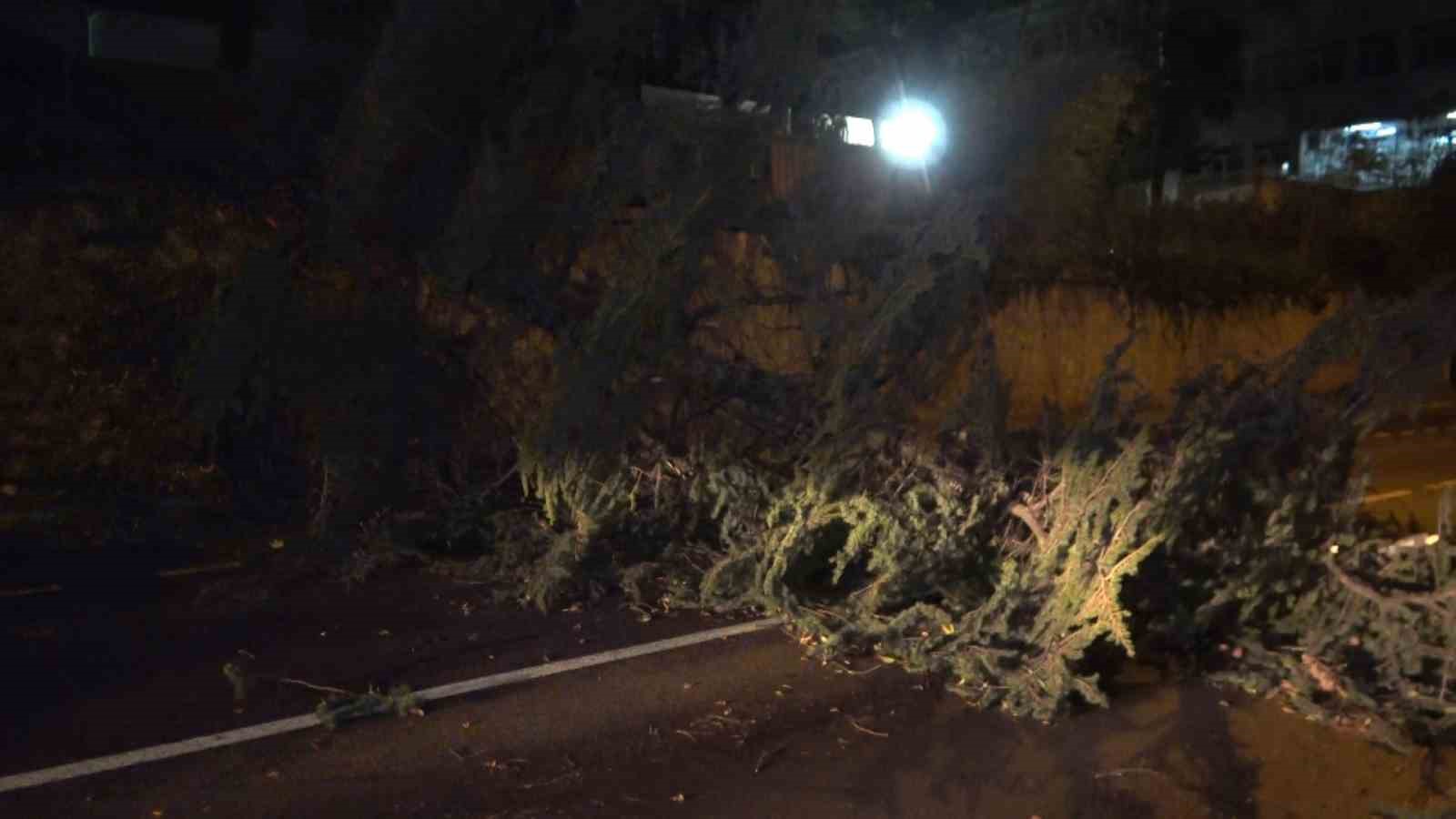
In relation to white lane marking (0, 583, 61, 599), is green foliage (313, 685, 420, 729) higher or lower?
higher

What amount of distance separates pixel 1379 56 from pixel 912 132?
3884 cm

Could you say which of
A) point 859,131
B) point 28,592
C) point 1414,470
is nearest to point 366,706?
point 28,592

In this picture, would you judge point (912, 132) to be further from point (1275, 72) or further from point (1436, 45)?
point (1275, 72)

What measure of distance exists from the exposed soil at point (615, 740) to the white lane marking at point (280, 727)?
0.27 feet

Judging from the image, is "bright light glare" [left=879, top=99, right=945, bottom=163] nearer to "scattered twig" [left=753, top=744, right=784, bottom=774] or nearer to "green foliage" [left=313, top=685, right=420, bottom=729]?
"scattered twig" [left=753, top=744, right=784, bottom=774]

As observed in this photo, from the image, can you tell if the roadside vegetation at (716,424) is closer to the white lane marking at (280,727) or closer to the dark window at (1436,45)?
the white lane marking at (280,727)

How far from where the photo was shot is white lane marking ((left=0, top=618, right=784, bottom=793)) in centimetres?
512

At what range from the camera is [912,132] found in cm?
1525

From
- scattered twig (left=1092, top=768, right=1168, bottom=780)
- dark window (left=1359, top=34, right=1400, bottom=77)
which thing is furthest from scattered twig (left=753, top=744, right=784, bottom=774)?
dark window (left=1359, top=34, right=1400, bottom=77)

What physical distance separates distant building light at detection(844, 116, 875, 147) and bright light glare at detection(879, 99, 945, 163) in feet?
0.61

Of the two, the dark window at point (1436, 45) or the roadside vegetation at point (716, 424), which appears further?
the dark window at point (1436, 45)

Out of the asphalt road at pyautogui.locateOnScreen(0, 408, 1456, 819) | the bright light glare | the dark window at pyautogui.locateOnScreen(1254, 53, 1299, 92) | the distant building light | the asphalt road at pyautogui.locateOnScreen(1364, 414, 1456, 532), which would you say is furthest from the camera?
the dark window at pyautogui.locateOnScreen(1254, 53, 1299, 92)

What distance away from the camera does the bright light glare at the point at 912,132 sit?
13.1 m

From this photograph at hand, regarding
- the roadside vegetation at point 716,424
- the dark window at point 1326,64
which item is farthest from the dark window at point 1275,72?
the roadside vegetation at point 716,424
